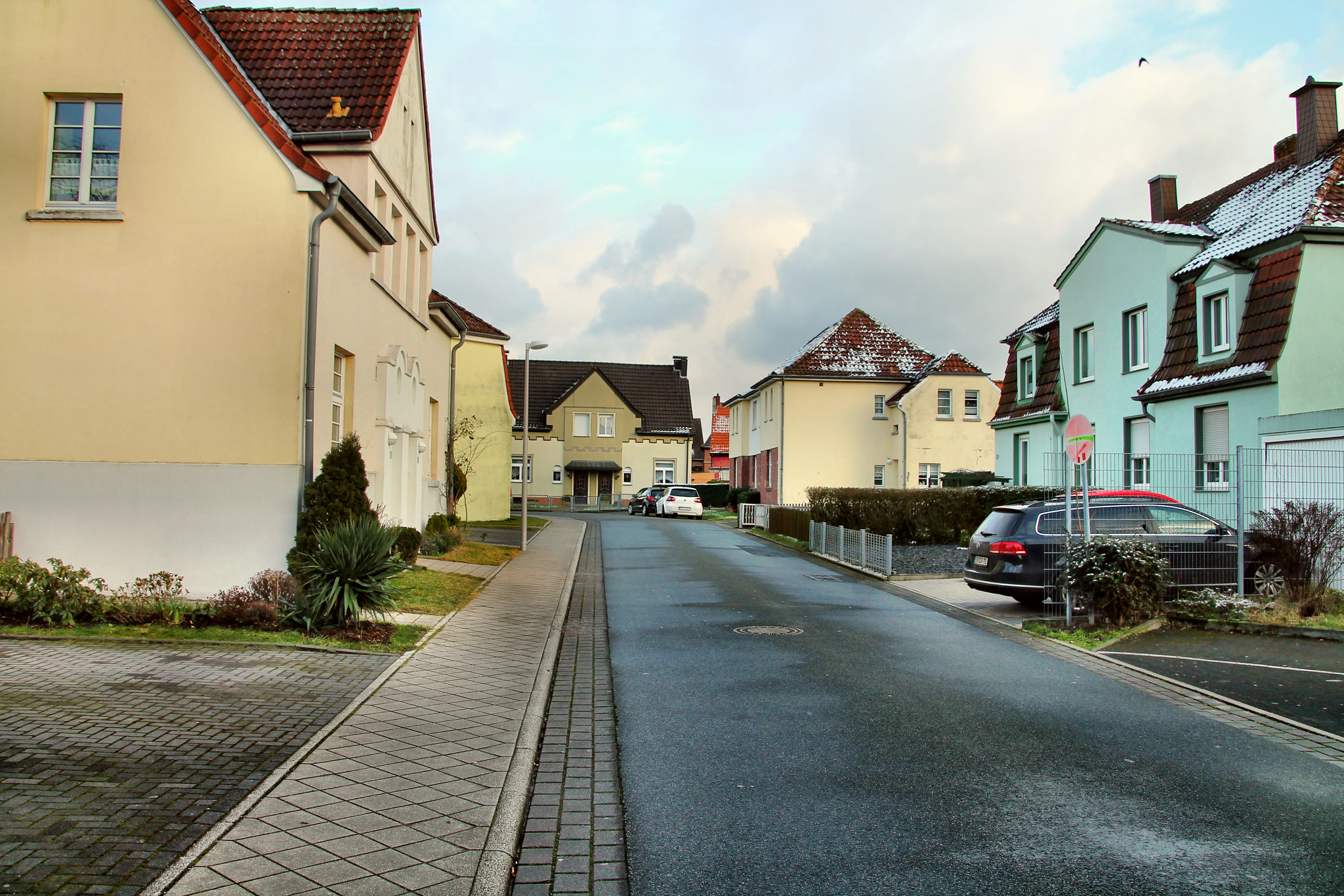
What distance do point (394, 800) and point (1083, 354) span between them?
81.1ft

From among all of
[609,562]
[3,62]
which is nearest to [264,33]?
[3,62]

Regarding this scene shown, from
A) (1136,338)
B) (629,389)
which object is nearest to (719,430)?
(629,389)

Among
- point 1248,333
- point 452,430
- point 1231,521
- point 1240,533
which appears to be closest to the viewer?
point 1240,533

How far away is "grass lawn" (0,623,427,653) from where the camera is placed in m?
9.41

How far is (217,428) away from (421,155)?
10510 mm

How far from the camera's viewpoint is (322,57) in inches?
667

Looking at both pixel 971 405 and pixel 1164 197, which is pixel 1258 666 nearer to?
pixel 1164 197

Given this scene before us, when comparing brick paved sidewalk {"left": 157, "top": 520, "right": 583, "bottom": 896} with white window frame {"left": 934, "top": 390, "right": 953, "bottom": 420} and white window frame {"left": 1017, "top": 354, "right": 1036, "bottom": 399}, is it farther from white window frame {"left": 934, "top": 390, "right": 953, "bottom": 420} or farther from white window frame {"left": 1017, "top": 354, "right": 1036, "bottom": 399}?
white window frame {"left": 934, "top": 390, "right": 953, "bottom": 420}

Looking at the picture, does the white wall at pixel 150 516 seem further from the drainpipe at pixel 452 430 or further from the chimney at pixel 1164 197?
the chimney at pixel 1164 197

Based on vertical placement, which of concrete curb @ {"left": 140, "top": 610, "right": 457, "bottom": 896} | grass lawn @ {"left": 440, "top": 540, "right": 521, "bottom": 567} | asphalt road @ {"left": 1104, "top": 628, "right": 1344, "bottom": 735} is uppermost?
grass lawn @ {"left": 440, "top": 540, "right": 521, "bottom": 567}

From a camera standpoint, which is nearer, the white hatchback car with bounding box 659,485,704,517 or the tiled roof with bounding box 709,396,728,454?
the white hatchback car with bounding box 659,485,704,517

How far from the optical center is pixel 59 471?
1199 cm

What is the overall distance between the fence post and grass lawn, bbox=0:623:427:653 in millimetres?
10643

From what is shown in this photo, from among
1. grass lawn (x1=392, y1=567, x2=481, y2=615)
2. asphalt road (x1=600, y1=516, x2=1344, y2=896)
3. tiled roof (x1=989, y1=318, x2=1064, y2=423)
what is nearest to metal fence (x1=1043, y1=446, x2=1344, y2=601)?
asphalt road (x1=600, y1=516, x2=1344, y2=896)
